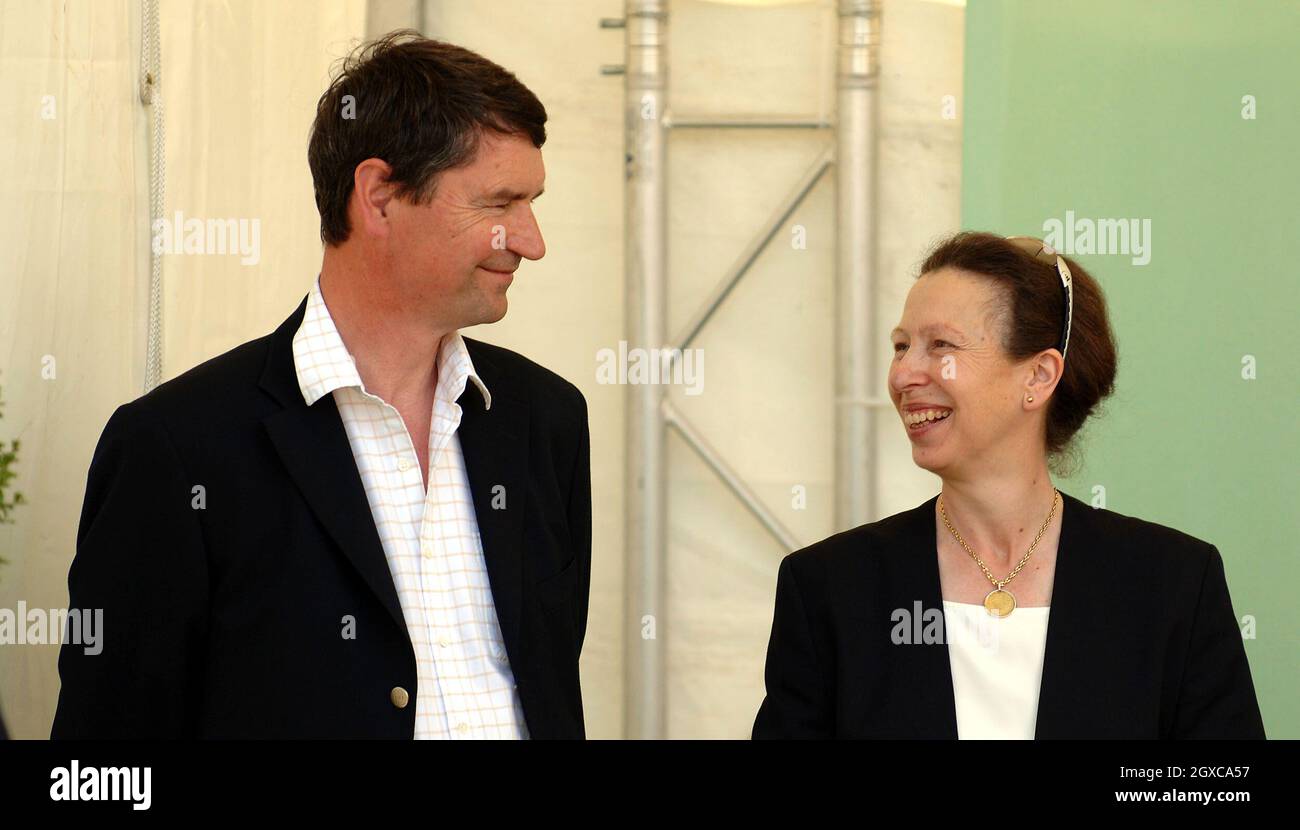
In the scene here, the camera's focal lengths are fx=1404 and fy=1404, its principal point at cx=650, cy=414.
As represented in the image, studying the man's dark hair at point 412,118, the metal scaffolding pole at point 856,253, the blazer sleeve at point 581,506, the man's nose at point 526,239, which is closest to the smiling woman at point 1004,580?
the blazer sleeve at point 581,506

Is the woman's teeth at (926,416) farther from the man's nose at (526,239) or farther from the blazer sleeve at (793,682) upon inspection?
the man's nose at (526,239)

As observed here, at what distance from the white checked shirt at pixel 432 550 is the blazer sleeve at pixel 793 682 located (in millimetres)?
338

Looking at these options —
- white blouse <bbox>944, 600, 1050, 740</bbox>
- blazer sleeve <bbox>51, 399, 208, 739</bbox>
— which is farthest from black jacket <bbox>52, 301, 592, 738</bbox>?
white blouse <bbox>944, 600, 1050, 740</bbox>

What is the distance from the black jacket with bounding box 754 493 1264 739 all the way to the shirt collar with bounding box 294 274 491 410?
51 centimetres

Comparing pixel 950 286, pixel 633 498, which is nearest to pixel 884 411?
pixel 633 498

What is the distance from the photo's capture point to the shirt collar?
163 centimetres

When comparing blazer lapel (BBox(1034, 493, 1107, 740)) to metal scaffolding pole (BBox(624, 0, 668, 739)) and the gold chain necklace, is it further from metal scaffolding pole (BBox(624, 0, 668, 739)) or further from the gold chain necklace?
metal scaffolding pole (BBox(624, 0, 668, 739))

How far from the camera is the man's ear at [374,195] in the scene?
5.58 ft

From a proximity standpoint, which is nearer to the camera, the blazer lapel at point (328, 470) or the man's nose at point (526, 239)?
the blazer lapel at point (328, 470)

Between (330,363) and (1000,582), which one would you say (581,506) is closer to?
Result: (330,363)

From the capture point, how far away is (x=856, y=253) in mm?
3744
